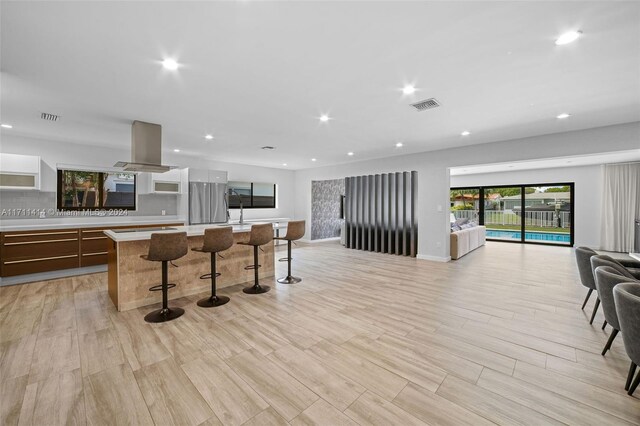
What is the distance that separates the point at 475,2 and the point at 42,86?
14.0 feet

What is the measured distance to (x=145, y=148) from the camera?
4199 mm

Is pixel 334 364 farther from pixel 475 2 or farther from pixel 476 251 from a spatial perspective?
pixel 476 251

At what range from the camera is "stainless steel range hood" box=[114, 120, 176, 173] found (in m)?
4.11

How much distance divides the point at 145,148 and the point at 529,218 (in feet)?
38.3

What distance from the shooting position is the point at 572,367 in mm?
2176

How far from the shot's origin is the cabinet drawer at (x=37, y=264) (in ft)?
14.3

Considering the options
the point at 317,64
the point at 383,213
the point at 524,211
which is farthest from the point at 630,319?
the point at 524,211

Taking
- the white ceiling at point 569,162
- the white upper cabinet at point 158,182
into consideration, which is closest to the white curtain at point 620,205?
the white ceiling at point 569,162

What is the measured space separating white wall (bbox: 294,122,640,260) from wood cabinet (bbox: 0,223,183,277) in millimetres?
6276

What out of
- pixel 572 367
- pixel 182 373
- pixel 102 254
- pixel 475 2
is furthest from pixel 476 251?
pixel 102 254

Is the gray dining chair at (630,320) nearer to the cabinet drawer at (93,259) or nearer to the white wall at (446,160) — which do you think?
the white wall at (446,160)

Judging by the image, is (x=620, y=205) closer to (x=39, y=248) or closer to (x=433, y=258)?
(x=433, y=258)

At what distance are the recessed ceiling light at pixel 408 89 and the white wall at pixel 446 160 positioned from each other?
11.6 feet

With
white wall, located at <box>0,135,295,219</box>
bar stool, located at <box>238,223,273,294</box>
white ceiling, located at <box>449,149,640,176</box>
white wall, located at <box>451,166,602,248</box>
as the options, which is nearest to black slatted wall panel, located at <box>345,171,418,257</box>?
white ceiling, located at <box>449,149,640,176</box>
